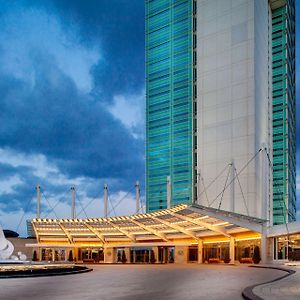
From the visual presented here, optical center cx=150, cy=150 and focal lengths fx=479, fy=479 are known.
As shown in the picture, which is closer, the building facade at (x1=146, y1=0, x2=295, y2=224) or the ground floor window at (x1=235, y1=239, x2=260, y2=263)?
the ground floor window at (x1=235, y1=239, x2=260, y2=263)

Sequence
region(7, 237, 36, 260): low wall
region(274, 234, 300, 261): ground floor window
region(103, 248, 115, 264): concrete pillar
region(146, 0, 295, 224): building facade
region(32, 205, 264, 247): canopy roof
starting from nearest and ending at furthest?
region(274, 234, 300, 261): ground floor window < region(32, 205, 264, 247): canopy roof < region(103, 248, 115, 264): concrete pillar < region(7, 237, 36, 260): low wall < region(146, 0, 295, 224): building facade

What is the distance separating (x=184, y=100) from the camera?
101m

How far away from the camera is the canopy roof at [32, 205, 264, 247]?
52.9m

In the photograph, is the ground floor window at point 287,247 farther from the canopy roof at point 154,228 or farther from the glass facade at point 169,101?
the glass facade at point 169,101

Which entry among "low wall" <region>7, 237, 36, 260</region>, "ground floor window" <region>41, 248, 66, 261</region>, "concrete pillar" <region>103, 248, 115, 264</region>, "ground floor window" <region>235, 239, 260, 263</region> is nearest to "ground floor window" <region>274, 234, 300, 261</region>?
"ground floor window" <region>235, 239, 260, 263</region>

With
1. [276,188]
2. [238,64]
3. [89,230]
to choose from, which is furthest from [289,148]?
[89,230]

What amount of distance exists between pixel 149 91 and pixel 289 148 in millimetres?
58136

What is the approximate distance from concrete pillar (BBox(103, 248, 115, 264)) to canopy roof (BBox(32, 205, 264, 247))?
1.04 metres

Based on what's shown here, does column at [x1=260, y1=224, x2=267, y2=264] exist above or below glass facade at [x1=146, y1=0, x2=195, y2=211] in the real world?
below

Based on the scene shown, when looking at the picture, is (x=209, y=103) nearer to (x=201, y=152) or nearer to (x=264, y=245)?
(x=201, y=152)

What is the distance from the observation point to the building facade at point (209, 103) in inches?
3300

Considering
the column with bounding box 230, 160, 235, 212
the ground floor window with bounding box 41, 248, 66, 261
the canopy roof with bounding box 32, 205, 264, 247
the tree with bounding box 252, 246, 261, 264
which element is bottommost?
the ground floor window with bounding box 41, 248, 66, 261

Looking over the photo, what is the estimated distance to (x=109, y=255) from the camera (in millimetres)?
79000

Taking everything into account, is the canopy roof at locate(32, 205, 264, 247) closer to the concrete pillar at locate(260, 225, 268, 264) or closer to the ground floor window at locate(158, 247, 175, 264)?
the concrete pillar at locate(260, 225, 268, 264)
